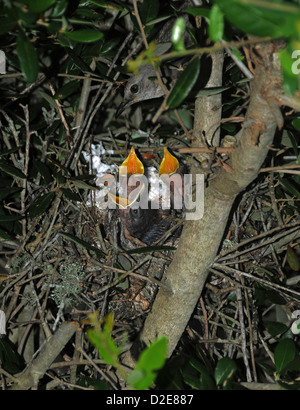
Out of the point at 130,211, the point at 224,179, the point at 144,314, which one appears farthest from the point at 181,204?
the point at 224,179

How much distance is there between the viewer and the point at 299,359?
111 cm

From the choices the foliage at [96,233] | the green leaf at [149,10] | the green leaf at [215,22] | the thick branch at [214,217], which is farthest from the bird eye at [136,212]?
the green leaf at [215,22]

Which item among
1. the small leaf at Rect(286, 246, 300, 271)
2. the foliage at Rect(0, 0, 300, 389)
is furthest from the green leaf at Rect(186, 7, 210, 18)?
the small leaf at Rect(286, 246, 300, 271)

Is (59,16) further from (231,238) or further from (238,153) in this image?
(231,238)

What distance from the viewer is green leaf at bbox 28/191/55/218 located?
1460mm

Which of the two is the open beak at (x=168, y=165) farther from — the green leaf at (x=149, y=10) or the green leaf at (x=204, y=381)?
the green leaf at (x=204, y=381)

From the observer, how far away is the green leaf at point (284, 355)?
3.73 ft

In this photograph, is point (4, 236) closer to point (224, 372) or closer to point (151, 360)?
point (224, 372)

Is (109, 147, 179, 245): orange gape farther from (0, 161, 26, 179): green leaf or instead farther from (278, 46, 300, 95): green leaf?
(278, 46, 300, 95): green leaf

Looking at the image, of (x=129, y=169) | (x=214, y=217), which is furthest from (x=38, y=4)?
(x=129, y=169)

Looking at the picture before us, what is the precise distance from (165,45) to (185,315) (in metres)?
0.89

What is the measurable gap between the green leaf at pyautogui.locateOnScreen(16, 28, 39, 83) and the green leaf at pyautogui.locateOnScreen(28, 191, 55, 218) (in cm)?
70

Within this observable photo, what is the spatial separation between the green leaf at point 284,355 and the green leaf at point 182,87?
769 millimetres

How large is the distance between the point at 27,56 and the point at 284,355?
3.26 feet
